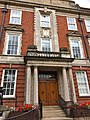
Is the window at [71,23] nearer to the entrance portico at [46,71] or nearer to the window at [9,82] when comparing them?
the entrance portico at [46,71]

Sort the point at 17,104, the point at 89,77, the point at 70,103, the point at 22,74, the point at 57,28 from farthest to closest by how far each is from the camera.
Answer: the point at 57,28, the point at 89,77, the point at 22,74, the point at 17,104, the point at 70,103

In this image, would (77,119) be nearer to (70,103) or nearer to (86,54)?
(70,103)

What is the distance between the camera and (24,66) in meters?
11.2

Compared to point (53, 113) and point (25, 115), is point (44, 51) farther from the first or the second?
point (25, 115)

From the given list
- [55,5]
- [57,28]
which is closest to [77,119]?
[57,28]

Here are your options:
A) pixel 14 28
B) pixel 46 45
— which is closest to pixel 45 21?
pixel 46 45

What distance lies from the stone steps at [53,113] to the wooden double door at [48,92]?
2.53 ft

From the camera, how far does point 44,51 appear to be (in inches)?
436

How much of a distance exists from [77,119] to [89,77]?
5.40 m

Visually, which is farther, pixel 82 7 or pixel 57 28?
pixel 82 7

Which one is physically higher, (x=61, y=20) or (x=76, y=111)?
(x=61, y=20)

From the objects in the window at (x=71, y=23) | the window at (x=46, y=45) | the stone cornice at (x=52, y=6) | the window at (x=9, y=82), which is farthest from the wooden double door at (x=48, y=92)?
the stone cornice at (x=52, y=6)

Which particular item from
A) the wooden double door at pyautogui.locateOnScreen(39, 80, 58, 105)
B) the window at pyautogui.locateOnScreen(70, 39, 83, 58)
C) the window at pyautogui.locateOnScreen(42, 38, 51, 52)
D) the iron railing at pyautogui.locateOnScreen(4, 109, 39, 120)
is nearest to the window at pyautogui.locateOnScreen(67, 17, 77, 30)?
the window at pyautogui.locateOnScreen(70, 39, 83, 58)

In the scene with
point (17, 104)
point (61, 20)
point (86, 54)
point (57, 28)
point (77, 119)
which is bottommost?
point (77, 119)
